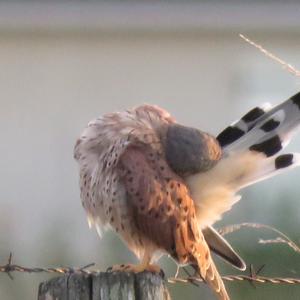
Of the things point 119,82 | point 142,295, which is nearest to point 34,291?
point 119,82

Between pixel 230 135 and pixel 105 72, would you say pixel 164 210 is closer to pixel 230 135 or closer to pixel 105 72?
pixel 230 135

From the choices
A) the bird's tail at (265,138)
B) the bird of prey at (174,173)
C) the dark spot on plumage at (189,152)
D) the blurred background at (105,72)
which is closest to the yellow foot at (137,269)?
the bird of prey at (174,173)

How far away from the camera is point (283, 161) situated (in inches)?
218

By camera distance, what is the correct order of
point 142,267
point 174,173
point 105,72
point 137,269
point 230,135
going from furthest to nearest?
1. point 105,72
2. point 230,135
3. point 174,173
4. point 142,267
5. point 137,269

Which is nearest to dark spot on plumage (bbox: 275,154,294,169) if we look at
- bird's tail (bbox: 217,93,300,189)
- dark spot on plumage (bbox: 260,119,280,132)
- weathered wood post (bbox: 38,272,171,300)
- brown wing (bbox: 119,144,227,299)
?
bird's tail (bbox: 217,93,300,189)

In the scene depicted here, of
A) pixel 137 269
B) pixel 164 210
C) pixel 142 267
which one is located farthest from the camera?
pixel 164 210

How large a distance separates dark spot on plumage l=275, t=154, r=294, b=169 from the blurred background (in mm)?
5711

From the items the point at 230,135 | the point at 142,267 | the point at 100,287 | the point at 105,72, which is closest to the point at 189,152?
the point at 230,135

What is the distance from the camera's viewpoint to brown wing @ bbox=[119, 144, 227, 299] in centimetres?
532

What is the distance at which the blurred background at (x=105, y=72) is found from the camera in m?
11.6

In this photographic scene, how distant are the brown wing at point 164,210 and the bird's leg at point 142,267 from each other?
8 centimetres

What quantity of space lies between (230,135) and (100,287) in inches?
53.3

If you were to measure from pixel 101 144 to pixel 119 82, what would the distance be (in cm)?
Answer: 622

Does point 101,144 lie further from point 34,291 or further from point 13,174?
point 13,174
